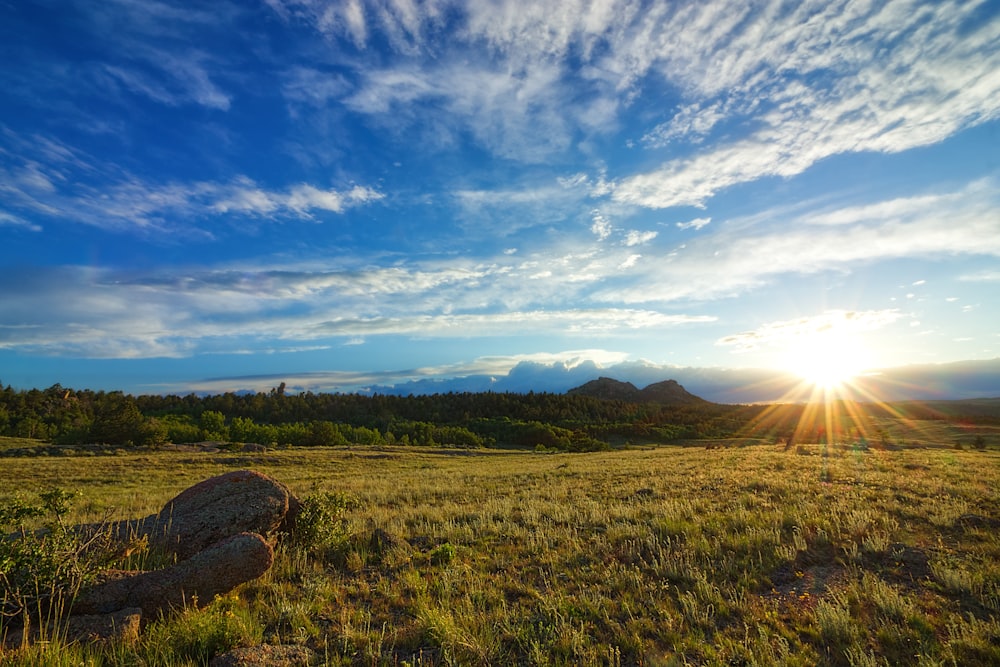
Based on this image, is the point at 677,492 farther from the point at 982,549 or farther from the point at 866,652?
the point at 866,652

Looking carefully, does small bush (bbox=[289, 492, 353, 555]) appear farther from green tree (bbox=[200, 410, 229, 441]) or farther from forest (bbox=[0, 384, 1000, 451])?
green tree (bbox=[200, 410, 229, 441])

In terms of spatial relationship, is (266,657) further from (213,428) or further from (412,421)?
(412,421)

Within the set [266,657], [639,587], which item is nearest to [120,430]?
[266,657]

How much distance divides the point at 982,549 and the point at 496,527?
974 cm

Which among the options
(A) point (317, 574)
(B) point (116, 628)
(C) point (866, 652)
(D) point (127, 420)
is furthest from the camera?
(D) point (127, 420)

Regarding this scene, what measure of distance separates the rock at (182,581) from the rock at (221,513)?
1691mm

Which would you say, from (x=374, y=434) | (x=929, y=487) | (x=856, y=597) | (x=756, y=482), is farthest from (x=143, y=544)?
(x=374, y=434)

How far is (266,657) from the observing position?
18.6 feet

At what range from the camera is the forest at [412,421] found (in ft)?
239

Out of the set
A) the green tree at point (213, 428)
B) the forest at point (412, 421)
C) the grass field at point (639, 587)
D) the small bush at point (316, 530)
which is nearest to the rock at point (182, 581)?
the grass field at point (639, 587)

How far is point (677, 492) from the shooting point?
1580 cm

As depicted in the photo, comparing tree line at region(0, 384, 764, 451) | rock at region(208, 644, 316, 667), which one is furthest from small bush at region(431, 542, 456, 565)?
tree line at region(0, 384, 764, 451)

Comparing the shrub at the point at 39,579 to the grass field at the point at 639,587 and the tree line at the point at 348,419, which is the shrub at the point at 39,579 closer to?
the grass field at the point at 639,587

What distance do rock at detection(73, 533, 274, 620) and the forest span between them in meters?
61.0
